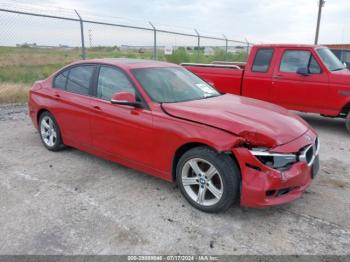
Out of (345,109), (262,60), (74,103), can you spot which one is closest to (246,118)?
(74,103)

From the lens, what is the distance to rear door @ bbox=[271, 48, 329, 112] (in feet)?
22.6

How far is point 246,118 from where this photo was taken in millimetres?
3455

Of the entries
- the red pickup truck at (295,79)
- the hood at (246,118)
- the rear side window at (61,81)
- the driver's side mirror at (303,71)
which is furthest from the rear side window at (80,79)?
the driver's side mirror at (303,71)

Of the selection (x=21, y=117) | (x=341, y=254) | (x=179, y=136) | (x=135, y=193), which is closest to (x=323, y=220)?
(x=341, y=254)

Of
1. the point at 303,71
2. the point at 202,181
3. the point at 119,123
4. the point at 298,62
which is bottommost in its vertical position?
the point at 202,181

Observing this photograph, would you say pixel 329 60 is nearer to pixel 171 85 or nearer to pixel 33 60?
pixel 171 85

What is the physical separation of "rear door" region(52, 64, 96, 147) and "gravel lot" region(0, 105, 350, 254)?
48 centimetres

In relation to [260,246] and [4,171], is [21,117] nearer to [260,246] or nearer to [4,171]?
[4,171]

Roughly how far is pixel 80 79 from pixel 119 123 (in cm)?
121

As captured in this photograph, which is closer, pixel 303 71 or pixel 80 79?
pixel 80 79

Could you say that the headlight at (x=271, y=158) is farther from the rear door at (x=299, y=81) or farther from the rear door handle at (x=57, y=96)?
the rear door at (x=299, y=81)

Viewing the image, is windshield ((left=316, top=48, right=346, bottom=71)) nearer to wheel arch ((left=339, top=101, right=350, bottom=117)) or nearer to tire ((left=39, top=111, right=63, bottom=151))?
wheel arch ((left=339, top=101, right=350, bottom=117))

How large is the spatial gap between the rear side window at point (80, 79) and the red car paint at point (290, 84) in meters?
4.22

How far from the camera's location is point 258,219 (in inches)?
132
